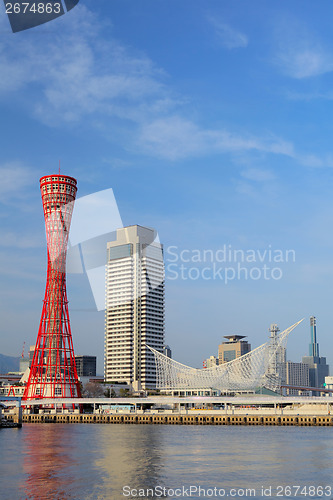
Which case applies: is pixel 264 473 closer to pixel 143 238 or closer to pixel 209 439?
pixel 209 439

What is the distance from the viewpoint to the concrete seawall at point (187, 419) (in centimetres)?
8469

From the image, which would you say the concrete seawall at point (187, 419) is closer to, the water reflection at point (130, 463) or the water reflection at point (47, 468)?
the water reflection at point (130, 463)

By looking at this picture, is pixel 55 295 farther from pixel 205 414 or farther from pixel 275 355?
pixel 275 355

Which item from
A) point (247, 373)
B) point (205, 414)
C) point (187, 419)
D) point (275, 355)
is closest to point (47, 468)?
point (187, 419)

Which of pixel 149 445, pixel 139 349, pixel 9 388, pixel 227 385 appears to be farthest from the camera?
pixel 139 349

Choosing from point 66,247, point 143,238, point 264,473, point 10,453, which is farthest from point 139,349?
point 264,473

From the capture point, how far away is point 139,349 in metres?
183

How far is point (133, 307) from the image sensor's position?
7279 inches

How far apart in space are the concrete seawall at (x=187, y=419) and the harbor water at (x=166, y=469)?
3052 cm

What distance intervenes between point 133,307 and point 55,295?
81.6 m

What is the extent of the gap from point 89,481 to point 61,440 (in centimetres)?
2680

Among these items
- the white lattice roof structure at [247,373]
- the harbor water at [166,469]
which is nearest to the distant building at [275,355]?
the white lattice roof structure at [247,373]

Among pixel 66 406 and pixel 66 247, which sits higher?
pixel 66 247

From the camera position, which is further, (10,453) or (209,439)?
(209,439)
